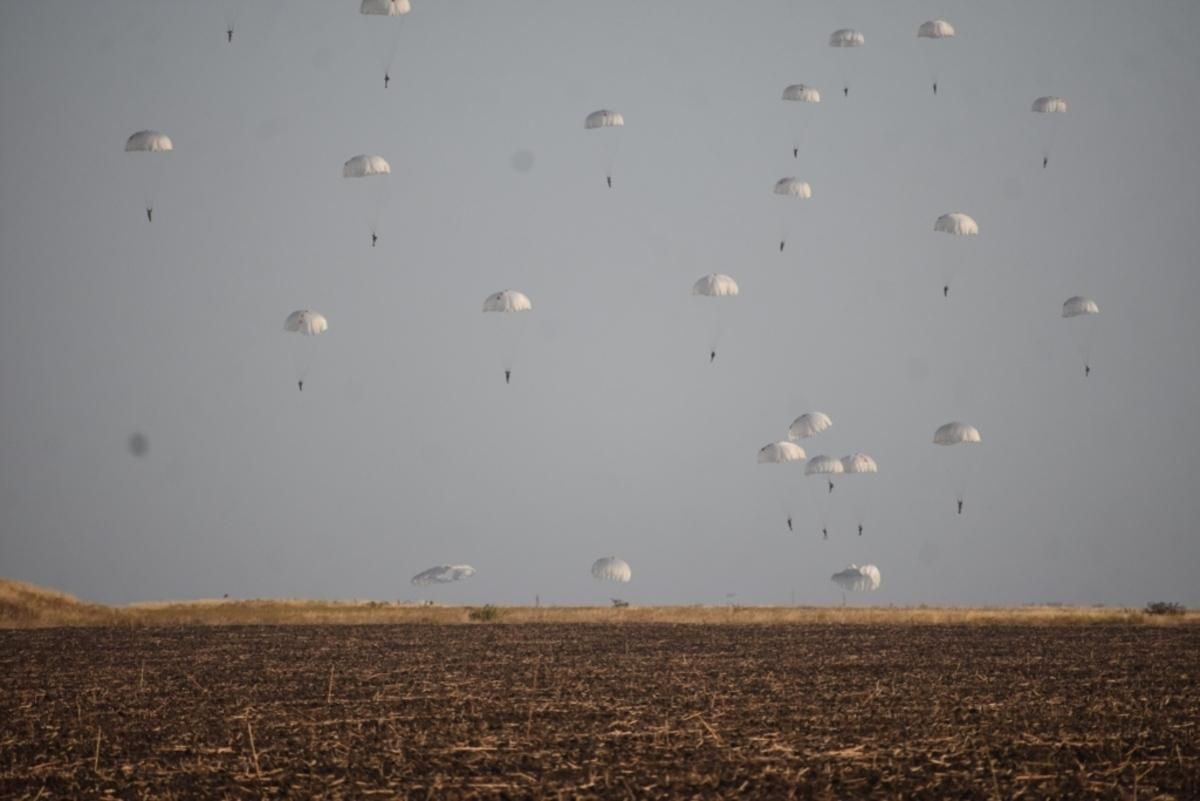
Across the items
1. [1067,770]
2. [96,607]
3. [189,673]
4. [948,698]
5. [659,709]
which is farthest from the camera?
[96,607]

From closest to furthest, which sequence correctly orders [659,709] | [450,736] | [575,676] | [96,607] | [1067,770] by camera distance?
[1067,770] → [450,736] → [659,709] → [575,676] → [96,607]

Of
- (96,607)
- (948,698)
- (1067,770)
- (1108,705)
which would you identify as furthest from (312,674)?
(96,607)

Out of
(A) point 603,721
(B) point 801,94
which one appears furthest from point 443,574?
(A) point 603,721

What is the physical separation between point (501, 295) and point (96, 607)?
28.3 meters

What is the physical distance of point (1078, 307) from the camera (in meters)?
62.6

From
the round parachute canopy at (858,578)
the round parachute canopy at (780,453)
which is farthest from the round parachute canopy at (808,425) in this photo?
the round parachute canopy at (858,578)

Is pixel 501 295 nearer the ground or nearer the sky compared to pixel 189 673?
nearer the sky

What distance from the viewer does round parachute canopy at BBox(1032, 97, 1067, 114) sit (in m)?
64.9

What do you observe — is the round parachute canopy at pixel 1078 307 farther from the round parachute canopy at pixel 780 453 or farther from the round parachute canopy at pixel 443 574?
the round parachute canopy at pixel 443 574

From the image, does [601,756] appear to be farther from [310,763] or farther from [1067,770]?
[1067,770]

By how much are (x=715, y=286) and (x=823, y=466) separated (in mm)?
13112

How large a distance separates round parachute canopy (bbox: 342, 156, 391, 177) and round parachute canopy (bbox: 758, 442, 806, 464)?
67.5 ft

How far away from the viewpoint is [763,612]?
77312mm

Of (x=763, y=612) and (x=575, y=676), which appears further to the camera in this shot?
(x=763, y=612)
